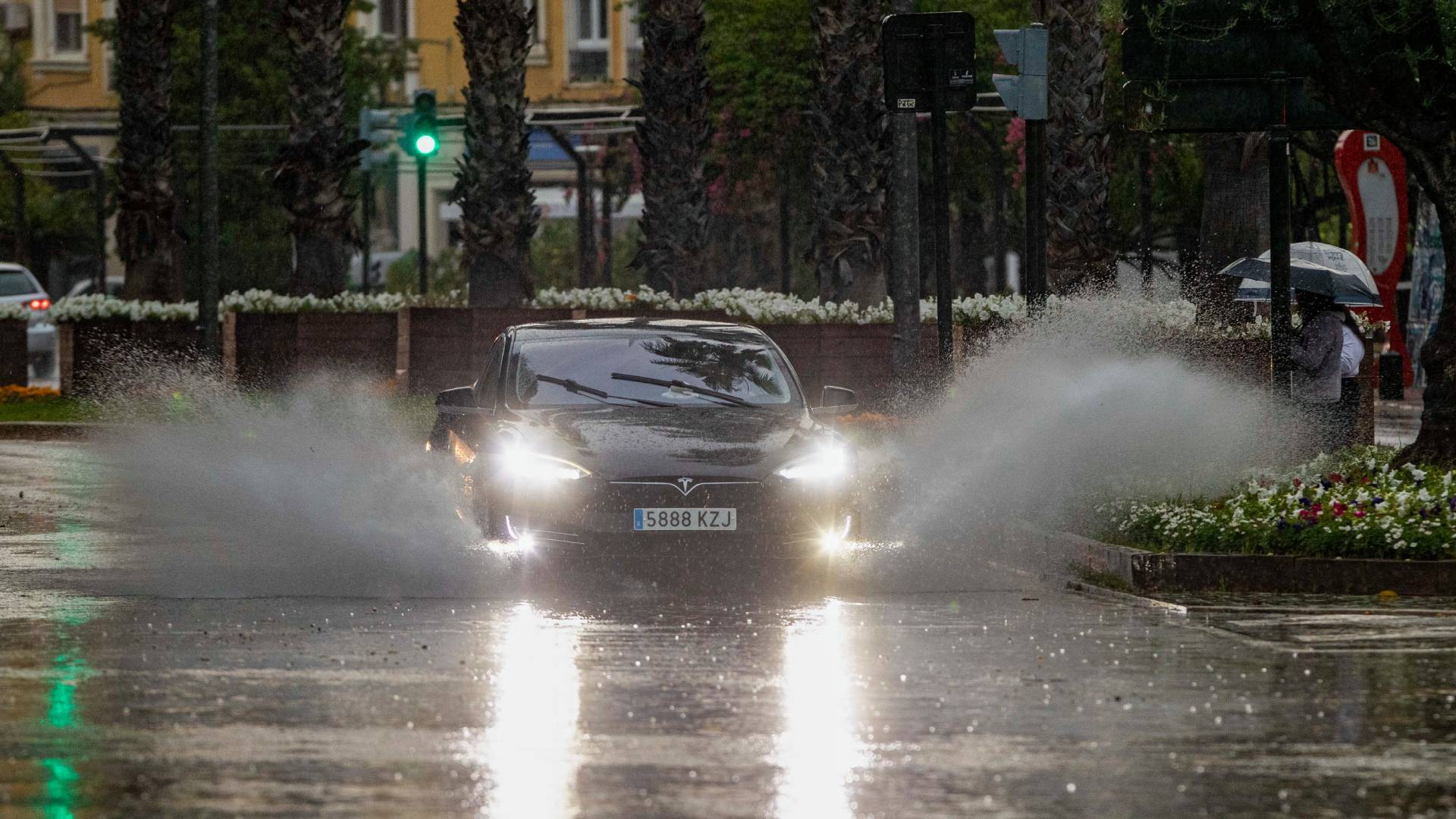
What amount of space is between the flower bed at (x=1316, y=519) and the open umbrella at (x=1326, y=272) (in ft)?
11.5

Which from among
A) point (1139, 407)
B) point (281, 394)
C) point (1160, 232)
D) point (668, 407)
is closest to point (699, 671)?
point (668, 407)

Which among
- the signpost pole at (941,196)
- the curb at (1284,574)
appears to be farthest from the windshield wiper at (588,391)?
the signpost pole at (941,196)

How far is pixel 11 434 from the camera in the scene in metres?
28.3

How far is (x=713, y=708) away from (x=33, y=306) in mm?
32742

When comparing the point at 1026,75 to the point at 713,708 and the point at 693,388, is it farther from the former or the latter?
the point at 713,708

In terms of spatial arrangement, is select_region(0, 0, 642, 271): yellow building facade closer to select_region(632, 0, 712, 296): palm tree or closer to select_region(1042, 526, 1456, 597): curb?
select_region(632, 0, 712, 296): palm tree

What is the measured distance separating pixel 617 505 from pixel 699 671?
11.3 ft

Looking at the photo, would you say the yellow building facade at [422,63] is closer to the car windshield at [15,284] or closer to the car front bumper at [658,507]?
the car windshield at [15,284]

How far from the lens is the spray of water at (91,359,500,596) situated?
13.9 meters

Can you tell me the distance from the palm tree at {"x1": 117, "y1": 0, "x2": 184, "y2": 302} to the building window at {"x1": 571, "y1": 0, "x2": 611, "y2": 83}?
34.1 metres

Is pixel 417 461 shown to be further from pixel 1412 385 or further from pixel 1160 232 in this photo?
pixel 1160 232

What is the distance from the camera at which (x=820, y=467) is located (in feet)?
46.1

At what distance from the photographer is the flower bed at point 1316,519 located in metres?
13.6

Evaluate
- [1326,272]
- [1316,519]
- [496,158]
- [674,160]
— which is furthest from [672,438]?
[496,158]
